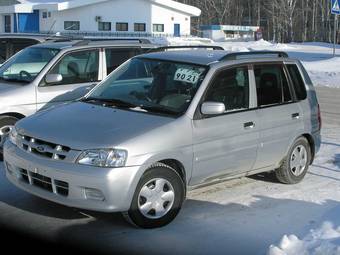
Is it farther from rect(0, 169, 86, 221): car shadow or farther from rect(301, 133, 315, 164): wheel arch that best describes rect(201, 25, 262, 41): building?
rect(0, 169, 86, 221): car shadow

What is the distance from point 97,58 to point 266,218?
14.6 feet

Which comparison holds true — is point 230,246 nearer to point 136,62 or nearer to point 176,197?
point 176,197

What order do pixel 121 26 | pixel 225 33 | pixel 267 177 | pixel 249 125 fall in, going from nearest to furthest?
pixel 249 125 < pixel 267 177 < pixel 121 26 < pixel 225 33

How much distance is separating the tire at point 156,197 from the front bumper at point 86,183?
0.40 feet

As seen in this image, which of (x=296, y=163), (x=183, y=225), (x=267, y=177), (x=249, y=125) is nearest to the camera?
(x=183, y=225)

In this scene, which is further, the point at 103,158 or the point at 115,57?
the point at 115,57

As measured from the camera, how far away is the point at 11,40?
1200 cm

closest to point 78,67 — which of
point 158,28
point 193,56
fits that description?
point 193,56

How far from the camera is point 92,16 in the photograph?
5366cm

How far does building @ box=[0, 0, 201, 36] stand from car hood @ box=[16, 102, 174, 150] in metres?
45.5

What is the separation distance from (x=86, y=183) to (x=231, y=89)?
7.22 ft

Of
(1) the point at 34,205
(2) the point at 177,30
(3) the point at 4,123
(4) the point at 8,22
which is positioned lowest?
(1) the point at 34,205

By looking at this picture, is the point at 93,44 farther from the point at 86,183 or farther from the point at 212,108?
the point at 86,183

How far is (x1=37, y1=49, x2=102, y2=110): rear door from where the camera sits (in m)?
8.71
